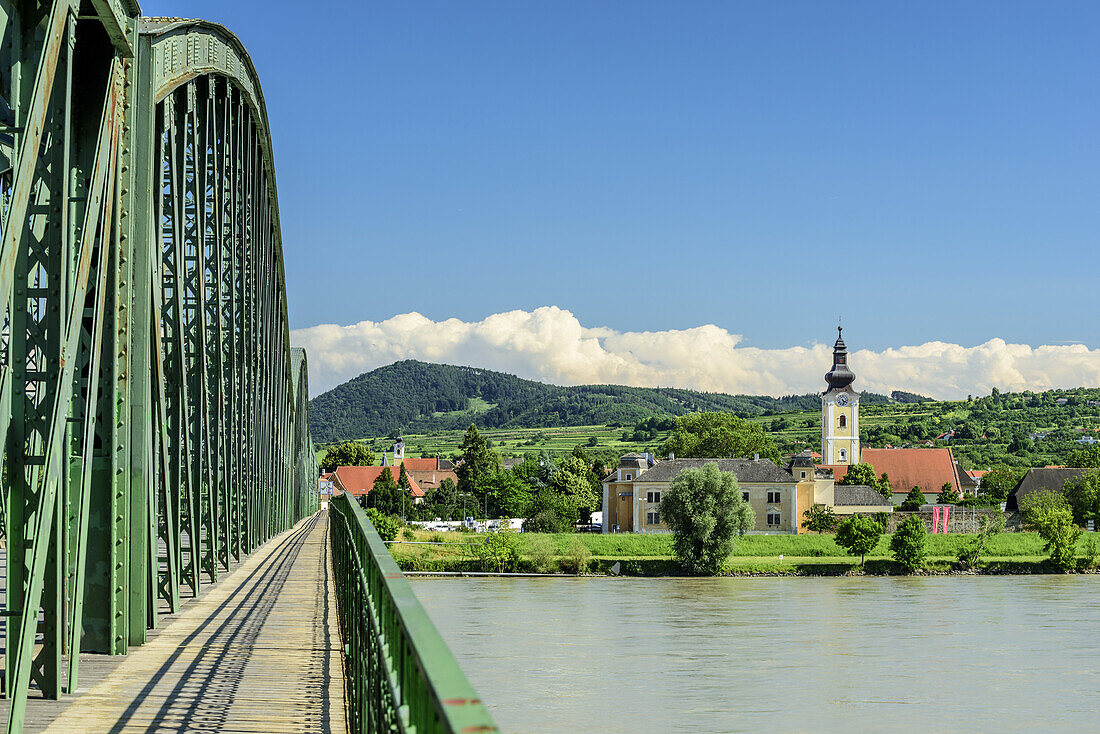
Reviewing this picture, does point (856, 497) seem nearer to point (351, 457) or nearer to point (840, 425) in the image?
point (840, 425)

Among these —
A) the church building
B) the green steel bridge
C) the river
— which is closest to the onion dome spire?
the church building

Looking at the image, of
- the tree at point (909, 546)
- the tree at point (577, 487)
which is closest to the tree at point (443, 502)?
the tree at point (577, 487)

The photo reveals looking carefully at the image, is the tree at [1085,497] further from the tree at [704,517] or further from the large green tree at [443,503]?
the large green tree at [443,503]

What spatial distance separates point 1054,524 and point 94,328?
6816 cm

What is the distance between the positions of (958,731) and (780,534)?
55.6 metres

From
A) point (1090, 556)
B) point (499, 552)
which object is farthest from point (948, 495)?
point (499, 552)

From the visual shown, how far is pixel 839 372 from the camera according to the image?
121 meters

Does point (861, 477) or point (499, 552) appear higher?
point (861, 477)

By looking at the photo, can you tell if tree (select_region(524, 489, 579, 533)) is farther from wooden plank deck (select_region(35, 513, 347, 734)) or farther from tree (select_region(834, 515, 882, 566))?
wooden plank deck (select_region(35, 513, 347, 734))

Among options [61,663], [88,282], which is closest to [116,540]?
[61,663]

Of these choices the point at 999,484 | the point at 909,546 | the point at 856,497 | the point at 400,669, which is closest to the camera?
the point at 400,669

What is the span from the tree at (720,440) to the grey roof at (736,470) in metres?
18.1

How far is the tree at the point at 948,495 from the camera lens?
100250 mm

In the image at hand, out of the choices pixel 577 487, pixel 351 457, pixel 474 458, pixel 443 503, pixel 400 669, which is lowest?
pixel 443 503
